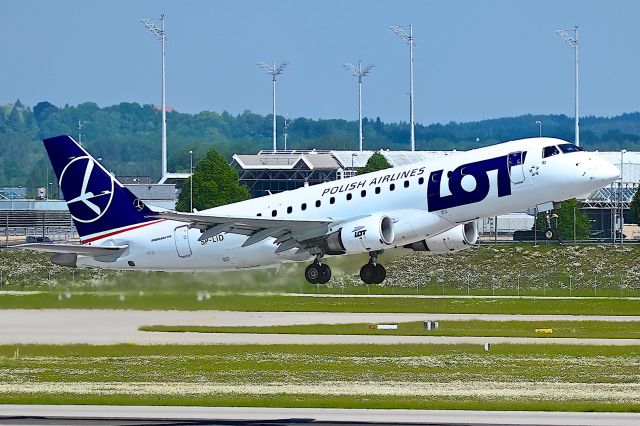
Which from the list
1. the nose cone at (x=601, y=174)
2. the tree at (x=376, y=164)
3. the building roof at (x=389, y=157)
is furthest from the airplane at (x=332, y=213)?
the building roof at (x=389, y=157)

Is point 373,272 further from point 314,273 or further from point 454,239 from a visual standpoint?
point 454,239

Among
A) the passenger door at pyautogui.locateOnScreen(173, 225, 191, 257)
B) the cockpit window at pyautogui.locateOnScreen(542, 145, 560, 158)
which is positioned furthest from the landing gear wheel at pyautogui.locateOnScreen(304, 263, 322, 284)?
the cockpit window at pyautogui.locateOnScreen(542, 145, 560, 158)

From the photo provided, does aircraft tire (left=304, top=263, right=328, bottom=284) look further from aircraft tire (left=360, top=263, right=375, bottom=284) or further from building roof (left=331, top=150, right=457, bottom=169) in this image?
building roof (left=331, top=150, right=457, bottom=169)

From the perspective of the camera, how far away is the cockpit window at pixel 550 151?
180 ft

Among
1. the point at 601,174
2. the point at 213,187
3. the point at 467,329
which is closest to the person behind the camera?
the point at 601,174

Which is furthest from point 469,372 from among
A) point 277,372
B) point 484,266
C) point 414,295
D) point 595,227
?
point 595,227

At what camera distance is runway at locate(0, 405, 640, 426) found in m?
34.9

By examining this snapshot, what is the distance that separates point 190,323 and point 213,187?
74732 mm

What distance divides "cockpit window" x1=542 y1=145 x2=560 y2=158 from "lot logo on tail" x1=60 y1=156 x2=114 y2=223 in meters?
20.4

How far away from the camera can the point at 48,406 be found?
127 feet

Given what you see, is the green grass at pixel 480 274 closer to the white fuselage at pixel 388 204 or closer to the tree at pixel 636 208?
the white fuselage at pixel 388 204

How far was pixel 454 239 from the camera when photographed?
5991 cm

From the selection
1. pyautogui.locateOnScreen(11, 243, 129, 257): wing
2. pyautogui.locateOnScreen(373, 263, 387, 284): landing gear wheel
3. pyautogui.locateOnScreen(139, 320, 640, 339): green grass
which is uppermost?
pyautogui.locateOnScreen(11, 243, 129, 257): wing

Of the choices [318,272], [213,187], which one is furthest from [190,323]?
[213,187]
